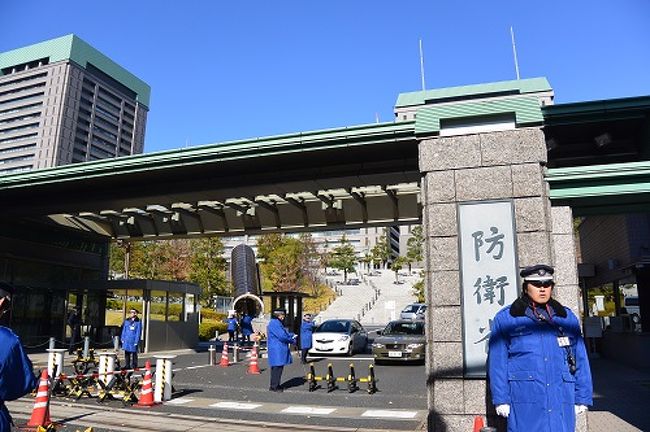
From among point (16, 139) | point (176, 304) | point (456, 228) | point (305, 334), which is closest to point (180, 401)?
point (456, 228)

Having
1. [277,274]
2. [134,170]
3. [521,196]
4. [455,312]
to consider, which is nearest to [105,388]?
[134,170]

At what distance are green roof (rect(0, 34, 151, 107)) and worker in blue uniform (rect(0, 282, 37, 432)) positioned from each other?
13923cm

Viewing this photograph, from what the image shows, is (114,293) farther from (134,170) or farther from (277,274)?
(277,274)

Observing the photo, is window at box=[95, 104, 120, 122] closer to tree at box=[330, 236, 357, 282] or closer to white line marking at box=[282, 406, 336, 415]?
tree at box=[330, 236, 357, 282]

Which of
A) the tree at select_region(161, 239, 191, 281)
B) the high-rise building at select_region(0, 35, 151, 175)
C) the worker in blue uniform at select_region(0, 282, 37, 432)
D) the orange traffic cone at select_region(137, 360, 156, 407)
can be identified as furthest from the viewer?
the high-rise building at select_region(0, 35, 151, 175)

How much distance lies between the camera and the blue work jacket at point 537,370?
4.33 meters

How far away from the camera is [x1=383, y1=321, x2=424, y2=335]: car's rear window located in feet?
59.8

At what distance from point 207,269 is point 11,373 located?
44.4 metres

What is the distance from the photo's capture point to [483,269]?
23.0ft

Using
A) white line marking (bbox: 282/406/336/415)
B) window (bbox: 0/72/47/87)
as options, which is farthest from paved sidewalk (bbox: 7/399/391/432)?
window (bbox: 0/72/47/87)

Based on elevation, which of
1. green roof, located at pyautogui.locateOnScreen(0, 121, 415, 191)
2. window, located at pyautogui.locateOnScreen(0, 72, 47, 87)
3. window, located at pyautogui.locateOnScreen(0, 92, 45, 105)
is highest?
window, located at pyautogui.locateOnScreen(0, 72, 47, 87)

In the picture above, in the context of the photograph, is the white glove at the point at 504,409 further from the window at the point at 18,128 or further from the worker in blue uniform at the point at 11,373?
the window at the point at 18,128

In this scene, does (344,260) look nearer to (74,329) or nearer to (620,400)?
(74,329)

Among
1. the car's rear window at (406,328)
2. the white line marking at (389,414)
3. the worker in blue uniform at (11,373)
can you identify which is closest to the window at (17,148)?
the car's rear window at (406,328)
